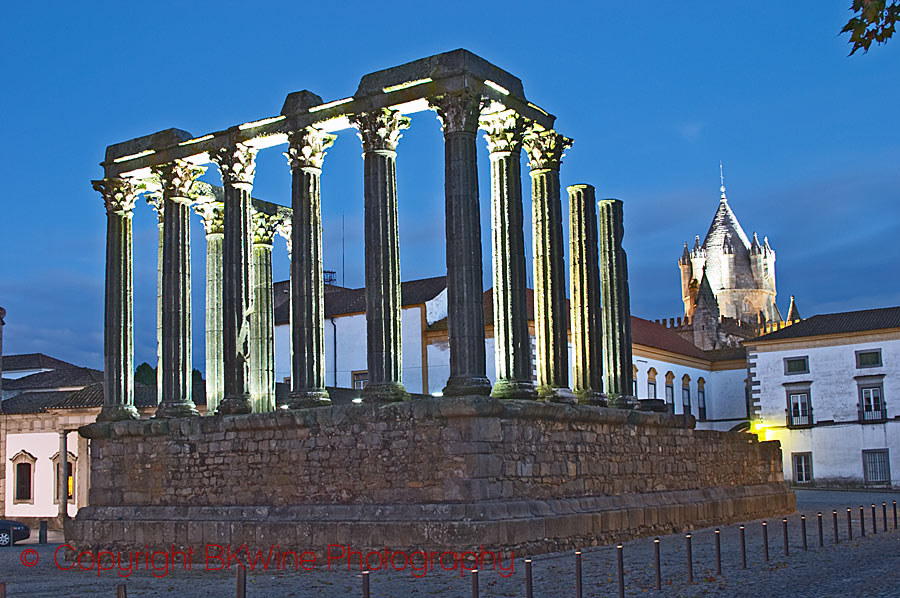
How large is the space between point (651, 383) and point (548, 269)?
33.5 metres

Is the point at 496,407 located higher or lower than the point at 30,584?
higher

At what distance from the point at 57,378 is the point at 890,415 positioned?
37651mm

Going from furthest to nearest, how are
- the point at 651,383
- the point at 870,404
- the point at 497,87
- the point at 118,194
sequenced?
the point at 651,383, the point at 870,404, the point at 118,194, the point at 497,87

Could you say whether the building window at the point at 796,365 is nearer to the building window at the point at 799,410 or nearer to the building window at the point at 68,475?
the building window at the point at 799,410

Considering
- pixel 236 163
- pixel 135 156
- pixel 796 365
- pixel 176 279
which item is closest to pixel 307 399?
pixel 176 279

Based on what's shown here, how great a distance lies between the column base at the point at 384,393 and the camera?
66.1 ft

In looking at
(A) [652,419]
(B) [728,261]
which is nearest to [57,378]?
(A) [652,419]

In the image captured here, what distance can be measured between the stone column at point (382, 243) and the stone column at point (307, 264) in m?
1.44

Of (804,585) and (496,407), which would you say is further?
(496,407)

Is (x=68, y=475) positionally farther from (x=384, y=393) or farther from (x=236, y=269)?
(x=384, y=393)

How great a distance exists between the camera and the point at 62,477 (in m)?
38.8

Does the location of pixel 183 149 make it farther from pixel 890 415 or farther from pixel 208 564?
pixel 890 415

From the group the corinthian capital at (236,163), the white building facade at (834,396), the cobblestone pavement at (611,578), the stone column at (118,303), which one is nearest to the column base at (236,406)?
the stone column at (118,303)

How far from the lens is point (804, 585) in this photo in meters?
14.3
